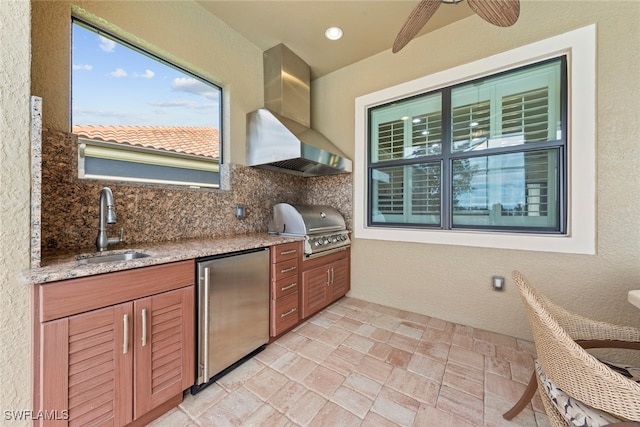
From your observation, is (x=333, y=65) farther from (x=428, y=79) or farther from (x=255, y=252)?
(x=255, y=252)

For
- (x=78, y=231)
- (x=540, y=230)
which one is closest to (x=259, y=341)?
(x=78, y=231)

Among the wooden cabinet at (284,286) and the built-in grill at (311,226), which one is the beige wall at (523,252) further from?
the wooden cabinet at (284,286)

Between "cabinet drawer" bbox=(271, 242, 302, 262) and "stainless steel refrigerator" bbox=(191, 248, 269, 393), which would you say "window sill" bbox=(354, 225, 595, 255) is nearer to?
"cabinet drawer" bbox=(271, 242, 302, 262)

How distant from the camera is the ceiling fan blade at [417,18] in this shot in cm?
145

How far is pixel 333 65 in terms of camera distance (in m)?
3.00

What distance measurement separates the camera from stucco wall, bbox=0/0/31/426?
0.91 metres

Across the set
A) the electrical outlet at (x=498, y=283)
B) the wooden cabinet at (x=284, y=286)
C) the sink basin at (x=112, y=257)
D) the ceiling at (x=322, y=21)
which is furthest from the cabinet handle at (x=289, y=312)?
the ceiling at (x=322, y=21)

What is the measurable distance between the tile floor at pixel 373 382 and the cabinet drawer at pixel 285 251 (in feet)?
2.44

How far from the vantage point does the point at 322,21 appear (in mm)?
2285

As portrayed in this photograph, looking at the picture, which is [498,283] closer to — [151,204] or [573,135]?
[573,135]

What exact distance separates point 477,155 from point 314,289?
212 cm

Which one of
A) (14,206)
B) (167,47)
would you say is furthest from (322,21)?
(14,206)

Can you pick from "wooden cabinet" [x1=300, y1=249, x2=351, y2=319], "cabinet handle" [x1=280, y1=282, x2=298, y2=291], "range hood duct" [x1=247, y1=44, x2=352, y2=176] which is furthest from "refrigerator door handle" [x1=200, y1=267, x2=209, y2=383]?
"range hood duct" [x1=247, y1=44, x2=352, y2=176]
